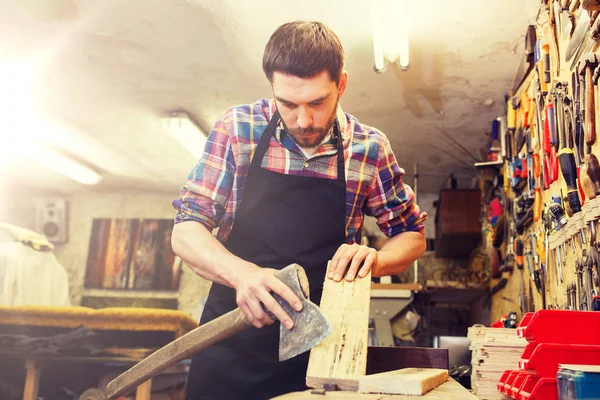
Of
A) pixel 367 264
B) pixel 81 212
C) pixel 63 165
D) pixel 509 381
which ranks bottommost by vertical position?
pixel 509 381

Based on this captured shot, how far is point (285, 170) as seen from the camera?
2.20 meters

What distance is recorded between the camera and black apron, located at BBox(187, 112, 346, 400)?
189cm

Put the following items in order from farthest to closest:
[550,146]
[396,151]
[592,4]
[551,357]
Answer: [396,151] → [550,146] → [592,4] → [551,357]

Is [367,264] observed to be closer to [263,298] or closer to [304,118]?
[263,298]

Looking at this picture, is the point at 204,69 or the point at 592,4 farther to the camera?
the point at 204,69

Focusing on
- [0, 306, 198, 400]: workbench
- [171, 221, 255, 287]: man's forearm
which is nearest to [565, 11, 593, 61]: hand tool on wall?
[171, 221, 255, 287]: man's forearm

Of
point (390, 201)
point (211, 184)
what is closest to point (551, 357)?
point (390, 201)

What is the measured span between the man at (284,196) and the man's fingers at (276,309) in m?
0.36

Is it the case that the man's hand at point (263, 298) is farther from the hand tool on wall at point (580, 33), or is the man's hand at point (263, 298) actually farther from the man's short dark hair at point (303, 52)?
the hand tool on wall at point (580, 33)

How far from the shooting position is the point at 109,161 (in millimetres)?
8195

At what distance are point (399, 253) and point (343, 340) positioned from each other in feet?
2.45

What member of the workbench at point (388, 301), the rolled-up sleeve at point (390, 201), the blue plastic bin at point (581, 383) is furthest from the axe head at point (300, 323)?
the workbench at point (388, 301)

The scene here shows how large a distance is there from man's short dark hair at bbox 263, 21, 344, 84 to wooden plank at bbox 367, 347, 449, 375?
101cm

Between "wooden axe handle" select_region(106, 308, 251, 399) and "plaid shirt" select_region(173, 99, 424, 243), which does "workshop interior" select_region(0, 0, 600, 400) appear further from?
"plaid shirt" select_region(173, 99, 424, 243)
